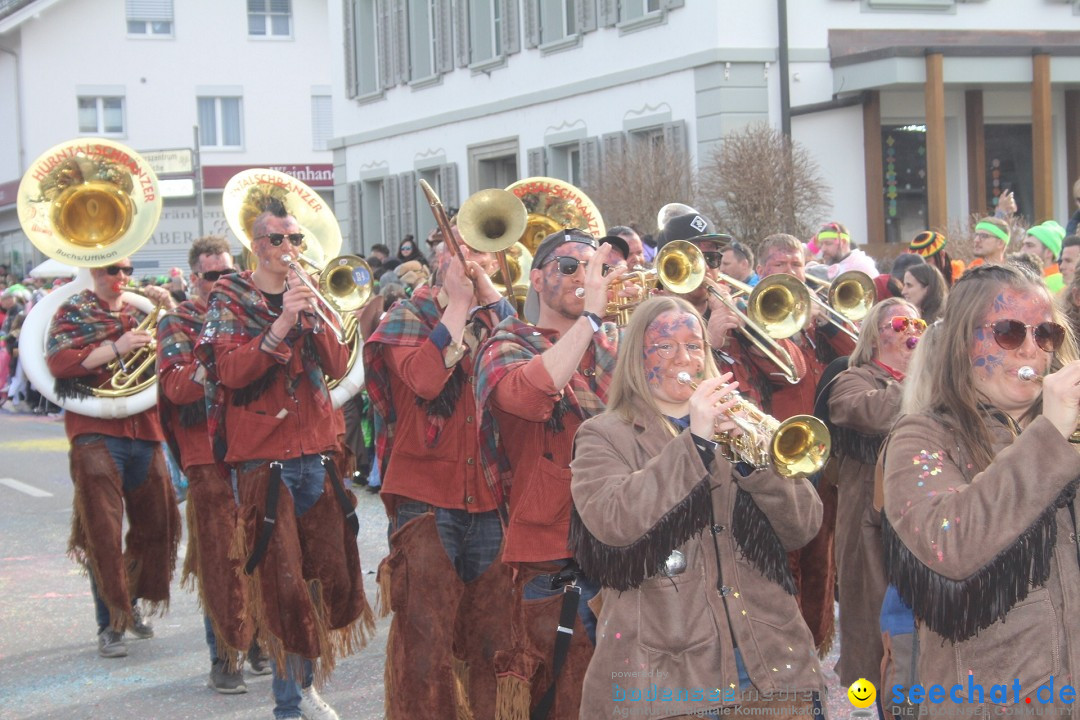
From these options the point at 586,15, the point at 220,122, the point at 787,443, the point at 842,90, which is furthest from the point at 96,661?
the point at 220,122

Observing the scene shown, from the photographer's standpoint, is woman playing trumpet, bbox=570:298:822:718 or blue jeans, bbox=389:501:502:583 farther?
blue jeans, bbox=389:501:502:583

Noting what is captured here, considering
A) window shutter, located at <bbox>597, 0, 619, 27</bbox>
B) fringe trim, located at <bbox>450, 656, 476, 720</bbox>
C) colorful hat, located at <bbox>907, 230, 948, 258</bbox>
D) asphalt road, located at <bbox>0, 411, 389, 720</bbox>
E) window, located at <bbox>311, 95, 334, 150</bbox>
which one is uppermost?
window, located at <bbox>311, 95, 334, 150</bbox>

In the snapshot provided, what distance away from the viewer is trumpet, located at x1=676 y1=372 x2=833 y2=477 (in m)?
3.56

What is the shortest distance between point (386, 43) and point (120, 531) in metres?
21.0

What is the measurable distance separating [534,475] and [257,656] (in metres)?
2.97

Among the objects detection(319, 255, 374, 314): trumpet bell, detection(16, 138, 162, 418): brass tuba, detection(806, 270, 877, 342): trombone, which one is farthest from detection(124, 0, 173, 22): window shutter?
detection(806, 270, 877, 342): trombone

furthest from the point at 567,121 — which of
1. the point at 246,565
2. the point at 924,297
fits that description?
the point at 246,565

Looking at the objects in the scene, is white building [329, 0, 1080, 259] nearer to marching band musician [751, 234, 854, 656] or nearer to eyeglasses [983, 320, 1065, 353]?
marching band musician [751, 234, 854, 656]

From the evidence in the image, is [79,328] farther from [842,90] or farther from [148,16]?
→ [148,16]

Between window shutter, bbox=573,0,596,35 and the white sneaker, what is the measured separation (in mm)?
16617

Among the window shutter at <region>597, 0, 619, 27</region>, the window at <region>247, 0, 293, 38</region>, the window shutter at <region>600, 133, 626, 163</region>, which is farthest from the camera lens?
the window at <region>247, 0, 293, 38</region>

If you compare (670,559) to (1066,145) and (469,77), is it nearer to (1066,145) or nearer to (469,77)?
(1066,145)

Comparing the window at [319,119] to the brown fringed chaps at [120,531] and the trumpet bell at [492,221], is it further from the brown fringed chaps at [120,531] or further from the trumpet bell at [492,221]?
the trumpet bell at [492,221]

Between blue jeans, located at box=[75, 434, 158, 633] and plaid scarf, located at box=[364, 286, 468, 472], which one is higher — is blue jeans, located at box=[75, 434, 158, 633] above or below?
below
